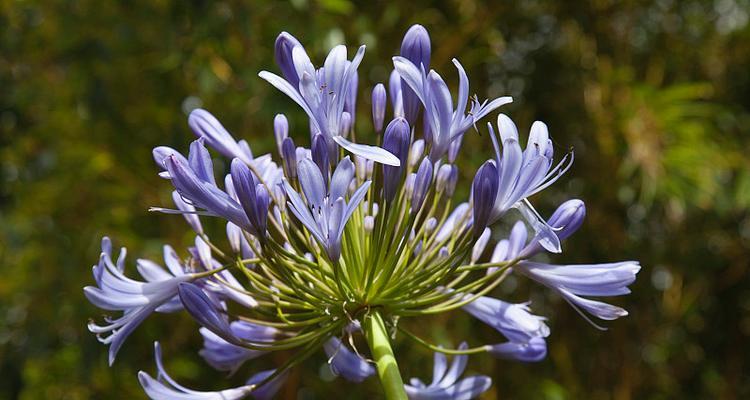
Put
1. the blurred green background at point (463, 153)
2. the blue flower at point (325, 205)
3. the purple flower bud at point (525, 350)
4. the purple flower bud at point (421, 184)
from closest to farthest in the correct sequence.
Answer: the blue flower at point (325, 205), the purple flower bud at point (421, 184), the purple flower bud at point (525, 350), the blurred green background at point (463, 153)

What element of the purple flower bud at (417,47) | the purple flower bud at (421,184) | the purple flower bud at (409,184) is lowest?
the purple flower bud at (409,184)

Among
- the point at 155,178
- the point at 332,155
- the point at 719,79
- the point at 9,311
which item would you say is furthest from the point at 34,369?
the point at 719,79

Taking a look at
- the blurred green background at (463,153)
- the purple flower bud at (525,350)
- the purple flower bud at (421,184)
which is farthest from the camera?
the blurred green background at (463,153)

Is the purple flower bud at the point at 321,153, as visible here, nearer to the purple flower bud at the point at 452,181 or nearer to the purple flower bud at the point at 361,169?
the purple flower bud at the point at 361,169

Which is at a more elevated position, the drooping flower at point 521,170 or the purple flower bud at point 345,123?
the purple flower bud at point 345,123

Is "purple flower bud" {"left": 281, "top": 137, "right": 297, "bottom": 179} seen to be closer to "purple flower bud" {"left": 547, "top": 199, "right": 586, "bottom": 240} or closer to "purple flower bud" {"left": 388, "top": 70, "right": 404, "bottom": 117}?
"purple flower bud" {"left": 388, "top": 70, "right": 404, "bottom": 117}

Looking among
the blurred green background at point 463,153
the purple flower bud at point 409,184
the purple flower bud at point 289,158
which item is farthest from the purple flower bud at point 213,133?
the blurred green background at point 463,153

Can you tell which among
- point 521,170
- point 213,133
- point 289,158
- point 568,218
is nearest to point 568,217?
point 568,218
